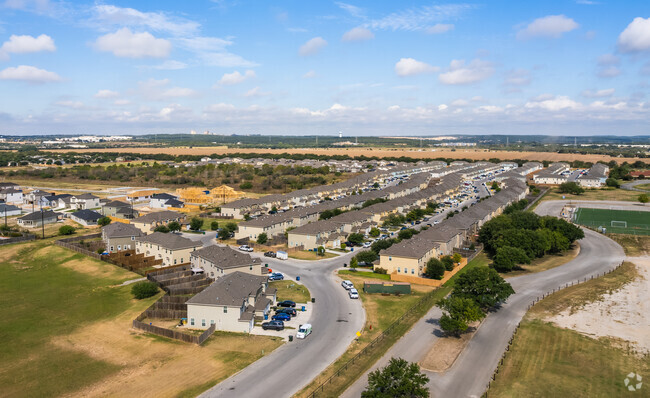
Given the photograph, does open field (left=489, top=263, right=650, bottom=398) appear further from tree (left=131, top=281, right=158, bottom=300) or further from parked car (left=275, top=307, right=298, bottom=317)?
tree (left=131, top=281, right=158, bottom=300)

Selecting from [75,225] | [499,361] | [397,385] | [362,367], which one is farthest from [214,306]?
[75,225]

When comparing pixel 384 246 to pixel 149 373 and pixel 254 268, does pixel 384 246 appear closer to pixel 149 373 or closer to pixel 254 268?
pixel 254 268

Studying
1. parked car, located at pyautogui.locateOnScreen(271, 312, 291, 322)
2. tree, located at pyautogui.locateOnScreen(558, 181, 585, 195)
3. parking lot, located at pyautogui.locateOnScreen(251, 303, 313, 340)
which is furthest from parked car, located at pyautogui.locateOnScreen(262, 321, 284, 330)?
tree, located at pyautogui.locateOnScreen(558, 181, 585, 195)

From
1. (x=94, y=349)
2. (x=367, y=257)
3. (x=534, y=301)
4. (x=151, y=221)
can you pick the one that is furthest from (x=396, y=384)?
(x=151, y=221)

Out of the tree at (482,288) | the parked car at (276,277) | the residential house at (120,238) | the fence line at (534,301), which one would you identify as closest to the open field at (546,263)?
the fence line at (534,301)

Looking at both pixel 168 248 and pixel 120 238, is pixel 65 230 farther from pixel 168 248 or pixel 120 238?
pixel 168 248

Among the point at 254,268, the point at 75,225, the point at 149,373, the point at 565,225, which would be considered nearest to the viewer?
the point at 149,373

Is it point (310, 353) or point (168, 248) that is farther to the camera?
point (168, 248)
